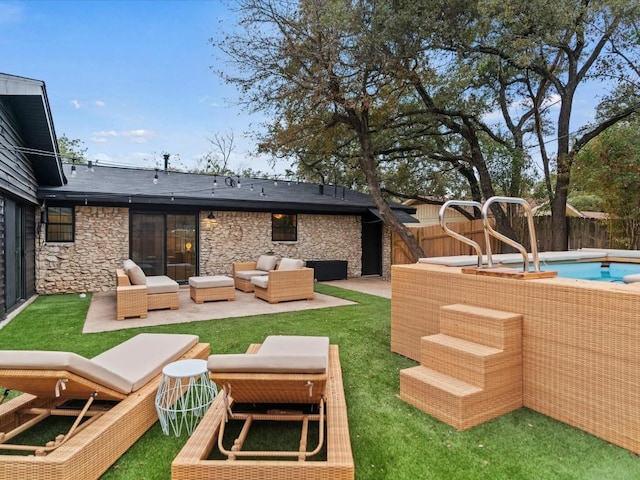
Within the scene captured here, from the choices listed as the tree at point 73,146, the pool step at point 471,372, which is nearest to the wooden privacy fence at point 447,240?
the pool step at point 471,372

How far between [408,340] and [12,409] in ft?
12.1

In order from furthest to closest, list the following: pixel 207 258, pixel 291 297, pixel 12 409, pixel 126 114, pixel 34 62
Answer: pixel 126 114, pixel 34 62, pixel 207 258, pixel 291 297, pixel 12 409

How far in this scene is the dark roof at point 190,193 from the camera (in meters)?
9.02

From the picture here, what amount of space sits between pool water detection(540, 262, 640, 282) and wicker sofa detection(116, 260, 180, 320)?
21.9 ft

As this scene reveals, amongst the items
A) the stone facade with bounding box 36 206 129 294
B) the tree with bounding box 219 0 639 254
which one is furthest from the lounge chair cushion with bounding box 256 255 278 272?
the stone facade with bounding box 36 206 129 294

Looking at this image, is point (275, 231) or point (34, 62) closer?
point (275, 231)

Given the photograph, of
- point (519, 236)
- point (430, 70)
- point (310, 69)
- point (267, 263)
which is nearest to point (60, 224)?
point (267, 263)

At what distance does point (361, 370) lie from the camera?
13.1ft

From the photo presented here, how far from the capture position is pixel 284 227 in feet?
38.8

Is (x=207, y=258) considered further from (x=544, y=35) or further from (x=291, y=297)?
(x=544, y=35)

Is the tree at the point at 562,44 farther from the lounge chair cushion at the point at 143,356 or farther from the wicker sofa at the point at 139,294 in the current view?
the lounge chair cushion at the point at 143,356

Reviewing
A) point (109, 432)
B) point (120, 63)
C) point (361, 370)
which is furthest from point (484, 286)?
point (120, 63)

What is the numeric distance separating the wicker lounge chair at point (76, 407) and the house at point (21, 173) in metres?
4.63

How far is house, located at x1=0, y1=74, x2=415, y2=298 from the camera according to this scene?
6.83 meters
